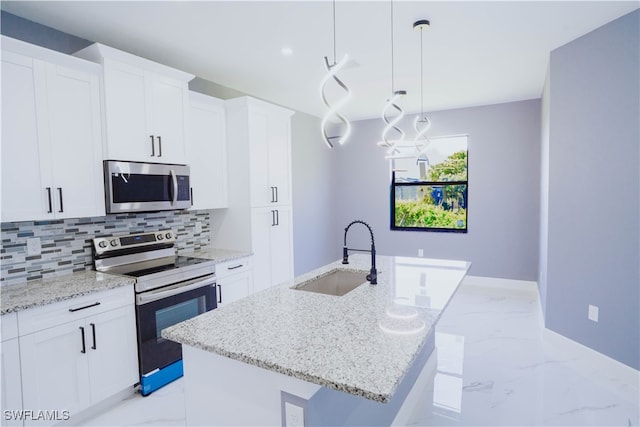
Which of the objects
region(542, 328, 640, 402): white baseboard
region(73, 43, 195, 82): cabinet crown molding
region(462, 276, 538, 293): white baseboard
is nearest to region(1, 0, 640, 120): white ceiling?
region(73, 43, 195, 82): cabinet crown molding

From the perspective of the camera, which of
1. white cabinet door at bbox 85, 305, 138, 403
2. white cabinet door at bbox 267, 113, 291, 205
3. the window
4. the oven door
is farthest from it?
the window

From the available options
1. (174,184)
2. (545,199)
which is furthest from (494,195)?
(174,184)

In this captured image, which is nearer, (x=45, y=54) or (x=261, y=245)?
(x=45, y=54)

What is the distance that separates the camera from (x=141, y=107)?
266 centimetres

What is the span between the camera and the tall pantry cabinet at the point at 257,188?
3502 mm

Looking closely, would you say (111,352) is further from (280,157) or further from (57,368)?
(280,157)

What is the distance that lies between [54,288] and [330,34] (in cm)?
260

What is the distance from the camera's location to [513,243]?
4.93 meters

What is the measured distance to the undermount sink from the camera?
2.35 meters

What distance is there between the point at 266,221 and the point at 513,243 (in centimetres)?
358

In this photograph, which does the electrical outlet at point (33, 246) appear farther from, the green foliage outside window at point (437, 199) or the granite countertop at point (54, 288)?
the green foliage outside window at point (437, 199)

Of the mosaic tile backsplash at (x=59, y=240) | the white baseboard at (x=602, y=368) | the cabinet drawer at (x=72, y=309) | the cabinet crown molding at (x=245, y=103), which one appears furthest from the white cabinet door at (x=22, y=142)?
the white baseboard at (x=602, y=368)

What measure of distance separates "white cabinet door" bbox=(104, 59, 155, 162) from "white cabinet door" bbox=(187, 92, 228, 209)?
1.42 feet

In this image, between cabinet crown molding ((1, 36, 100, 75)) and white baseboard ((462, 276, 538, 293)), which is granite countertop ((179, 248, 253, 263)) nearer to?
cabinet crown molding ((1, 36, 100, 75))
